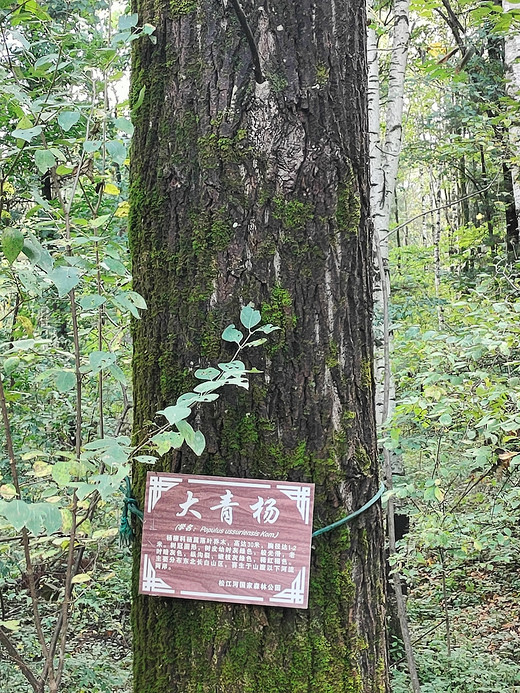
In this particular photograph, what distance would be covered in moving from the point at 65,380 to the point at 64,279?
0.73 ft

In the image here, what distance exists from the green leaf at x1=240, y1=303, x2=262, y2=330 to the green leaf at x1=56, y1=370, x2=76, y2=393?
34 cm

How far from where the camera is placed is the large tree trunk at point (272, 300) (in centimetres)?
134

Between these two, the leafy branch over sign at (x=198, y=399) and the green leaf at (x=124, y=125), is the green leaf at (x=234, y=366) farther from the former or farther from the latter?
the green leaf at (x=124, y=125)

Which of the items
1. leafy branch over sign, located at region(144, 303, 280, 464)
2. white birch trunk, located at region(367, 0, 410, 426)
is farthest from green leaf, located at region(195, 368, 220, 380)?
white birch trunk, located at region(367, 0, 410, 426)

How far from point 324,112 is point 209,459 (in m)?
0.78

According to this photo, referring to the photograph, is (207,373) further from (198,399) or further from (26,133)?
(26,133)

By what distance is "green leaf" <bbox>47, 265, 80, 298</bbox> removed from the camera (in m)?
1.07

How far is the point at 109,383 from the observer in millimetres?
4473

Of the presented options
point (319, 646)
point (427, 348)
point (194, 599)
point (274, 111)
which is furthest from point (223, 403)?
point (427, 348)

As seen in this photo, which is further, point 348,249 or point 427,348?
point 427,348

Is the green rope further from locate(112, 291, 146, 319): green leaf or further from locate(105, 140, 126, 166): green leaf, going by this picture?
locate(105, 140, 126, 166): green leaf

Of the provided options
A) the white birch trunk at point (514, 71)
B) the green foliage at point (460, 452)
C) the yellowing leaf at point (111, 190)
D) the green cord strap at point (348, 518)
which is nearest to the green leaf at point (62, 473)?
the green cord strap at point (348, 518)

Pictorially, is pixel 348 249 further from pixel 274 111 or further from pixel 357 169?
pixel 274 111

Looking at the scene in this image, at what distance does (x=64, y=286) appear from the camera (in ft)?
3.52
